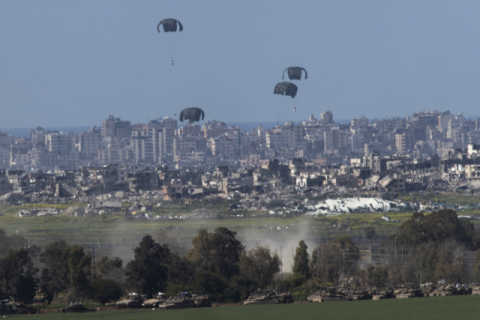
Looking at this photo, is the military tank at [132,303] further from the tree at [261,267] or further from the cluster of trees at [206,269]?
the tree at [261,267]

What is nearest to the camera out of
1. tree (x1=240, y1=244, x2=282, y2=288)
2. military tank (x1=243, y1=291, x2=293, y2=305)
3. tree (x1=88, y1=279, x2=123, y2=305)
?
military tank (x1=243, y1=291, x2=293, y2=305)

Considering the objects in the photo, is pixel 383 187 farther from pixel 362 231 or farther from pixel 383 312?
pixel 383 312

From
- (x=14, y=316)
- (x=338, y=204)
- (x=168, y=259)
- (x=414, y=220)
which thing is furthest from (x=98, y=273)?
(x=338, y=204)

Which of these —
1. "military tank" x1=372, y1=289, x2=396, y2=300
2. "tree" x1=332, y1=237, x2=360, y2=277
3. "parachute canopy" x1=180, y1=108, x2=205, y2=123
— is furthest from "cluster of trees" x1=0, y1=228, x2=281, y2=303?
"parachute canopy" x1=180, y1=108, x2=205, y2=123

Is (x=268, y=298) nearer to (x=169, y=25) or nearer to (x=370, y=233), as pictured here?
(x=370, y=233)

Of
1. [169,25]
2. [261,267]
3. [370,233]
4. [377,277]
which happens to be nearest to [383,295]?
[377,277]

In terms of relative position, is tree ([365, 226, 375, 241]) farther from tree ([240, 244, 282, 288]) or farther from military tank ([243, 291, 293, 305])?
military tank ([243, 291, 293, 305])

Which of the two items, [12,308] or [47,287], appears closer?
[12,308]
